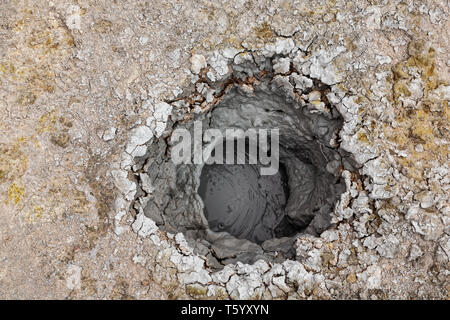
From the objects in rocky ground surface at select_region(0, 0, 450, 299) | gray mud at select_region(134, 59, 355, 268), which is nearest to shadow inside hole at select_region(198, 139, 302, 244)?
gray mud at select_region(134, 59, 355, 268)

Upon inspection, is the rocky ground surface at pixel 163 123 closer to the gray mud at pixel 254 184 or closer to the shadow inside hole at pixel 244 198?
the gray mud at pixel 254 184

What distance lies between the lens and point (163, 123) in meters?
2.38

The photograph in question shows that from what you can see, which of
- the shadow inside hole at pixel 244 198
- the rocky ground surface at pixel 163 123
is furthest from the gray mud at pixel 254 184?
the rocky ground surface at pixel 163 123

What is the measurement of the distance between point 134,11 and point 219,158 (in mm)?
1606

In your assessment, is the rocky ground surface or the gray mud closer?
the rocky ground surface

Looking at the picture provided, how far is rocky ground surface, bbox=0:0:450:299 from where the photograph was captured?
2.20 m

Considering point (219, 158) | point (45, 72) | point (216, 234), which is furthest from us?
point (219, 158)

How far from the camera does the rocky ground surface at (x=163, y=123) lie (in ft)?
7.22

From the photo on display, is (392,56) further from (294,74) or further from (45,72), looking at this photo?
(45,72)

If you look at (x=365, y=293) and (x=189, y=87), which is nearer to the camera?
(x=365, y=293)

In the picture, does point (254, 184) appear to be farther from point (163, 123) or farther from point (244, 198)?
point (163, 123)

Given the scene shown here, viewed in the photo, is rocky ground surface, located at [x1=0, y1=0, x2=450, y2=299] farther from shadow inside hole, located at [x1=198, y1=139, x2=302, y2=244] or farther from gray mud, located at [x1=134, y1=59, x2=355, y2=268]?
shadow inside hole, located at [x1=198, y1=139, x2=302, y2=244]

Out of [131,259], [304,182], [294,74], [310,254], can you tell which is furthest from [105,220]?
[304,182]

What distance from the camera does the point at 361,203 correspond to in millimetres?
2281
